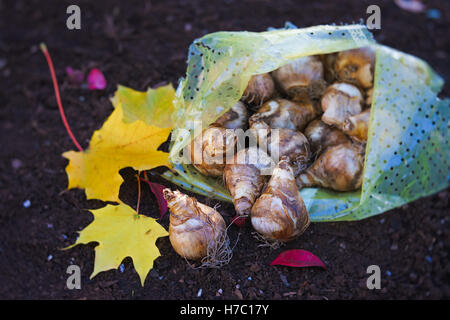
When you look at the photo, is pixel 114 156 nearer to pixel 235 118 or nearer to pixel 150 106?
pixel 150 106

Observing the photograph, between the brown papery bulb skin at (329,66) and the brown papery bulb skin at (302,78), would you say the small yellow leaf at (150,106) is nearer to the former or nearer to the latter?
the brown papery bulb skin at (302,78)

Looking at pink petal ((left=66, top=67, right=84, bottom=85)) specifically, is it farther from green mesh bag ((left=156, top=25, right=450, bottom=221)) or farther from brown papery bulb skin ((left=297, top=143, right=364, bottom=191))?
brown papery bulb skin ((left=297, top=143, right=364, bottom=191))

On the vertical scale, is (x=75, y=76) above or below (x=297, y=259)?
above

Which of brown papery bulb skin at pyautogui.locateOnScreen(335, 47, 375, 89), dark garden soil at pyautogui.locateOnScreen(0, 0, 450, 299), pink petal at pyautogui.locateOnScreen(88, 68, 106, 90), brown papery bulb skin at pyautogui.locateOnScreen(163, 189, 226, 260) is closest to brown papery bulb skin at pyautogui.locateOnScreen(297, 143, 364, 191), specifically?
dark garden soil at pyautogui.locateOnScreen(0, 0, 450, 299)

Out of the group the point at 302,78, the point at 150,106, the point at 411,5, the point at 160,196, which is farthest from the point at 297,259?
the point at 411,5

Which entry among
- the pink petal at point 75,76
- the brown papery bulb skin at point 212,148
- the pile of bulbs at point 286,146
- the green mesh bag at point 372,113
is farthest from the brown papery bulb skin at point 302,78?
the pink petal at point 75,76

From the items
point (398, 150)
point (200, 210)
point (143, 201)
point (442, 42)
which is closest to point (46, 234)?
point (143, 201)
